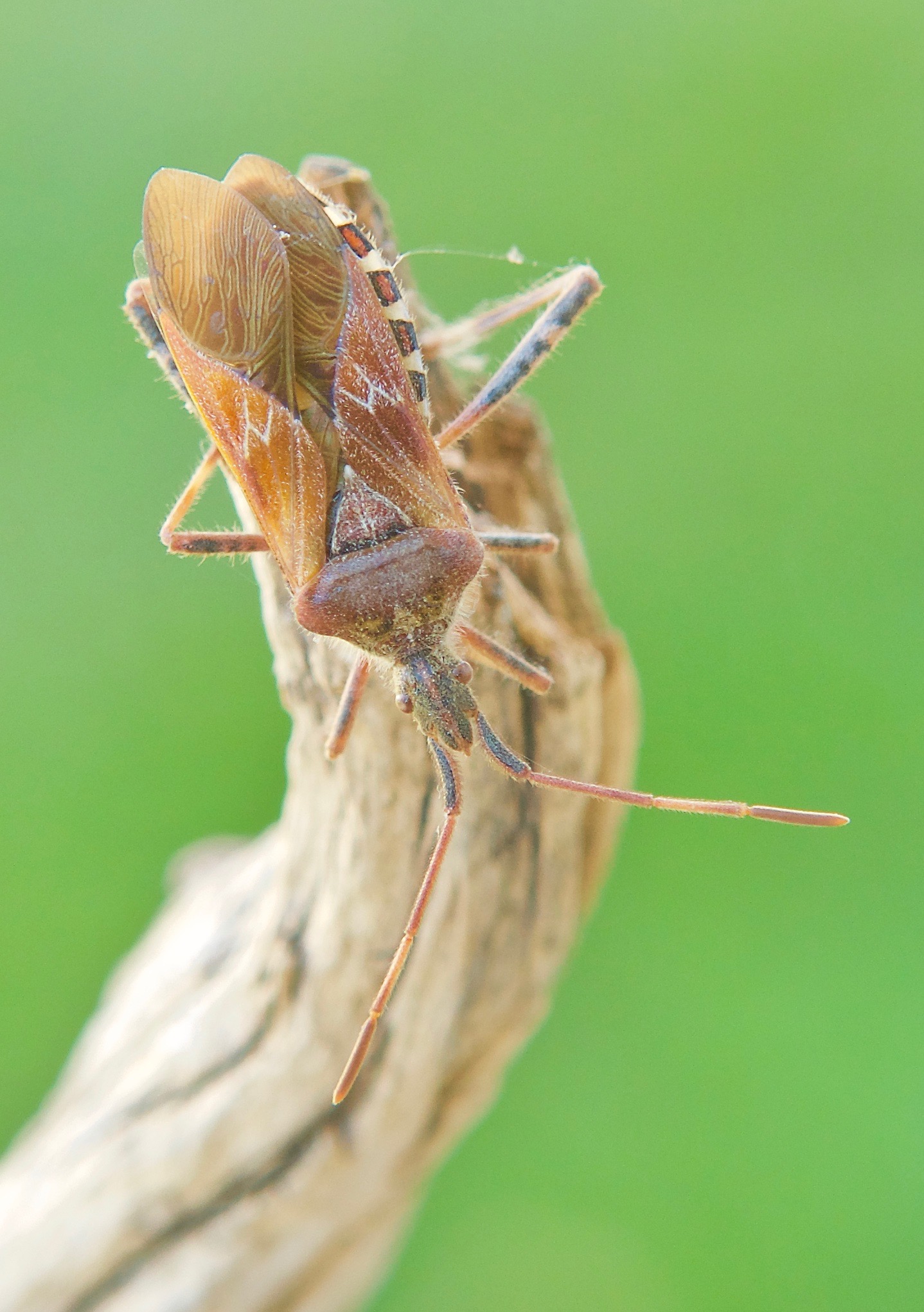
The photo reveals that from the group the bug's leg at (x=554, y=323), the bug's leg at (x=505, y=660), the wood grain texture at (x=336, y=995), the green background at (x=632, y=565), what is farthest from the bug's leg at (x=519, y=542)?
the green background at (x=632, y=565)

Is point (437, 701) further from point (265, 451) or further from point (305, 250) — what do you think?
point (305, 250)

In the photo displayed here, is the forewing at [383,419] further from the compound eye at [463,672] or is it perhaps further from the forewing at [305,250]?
the compound eye at [463,672]

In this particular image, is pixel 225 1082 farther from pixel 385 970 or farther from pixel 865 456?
pixel 865 456

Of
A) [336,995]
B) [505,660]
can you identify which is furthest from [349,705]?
[336,995]

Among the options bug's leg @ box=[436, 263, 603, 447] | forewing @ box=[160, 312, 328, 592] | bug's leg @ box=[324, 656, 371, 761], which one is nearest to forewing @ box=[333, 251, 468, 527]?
forewing @ box=[160, 312, 328, 592]

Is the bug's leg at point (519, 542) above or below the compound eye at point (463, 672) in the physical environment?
above

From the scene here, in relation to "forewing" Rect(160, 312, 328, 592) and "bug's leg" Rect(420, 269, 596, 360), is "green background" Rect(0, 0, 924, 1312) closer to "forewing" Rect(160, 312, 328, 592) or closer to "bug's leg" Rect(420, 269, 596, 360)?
"bug's leg" Rect(420, 269, 596, 360)
